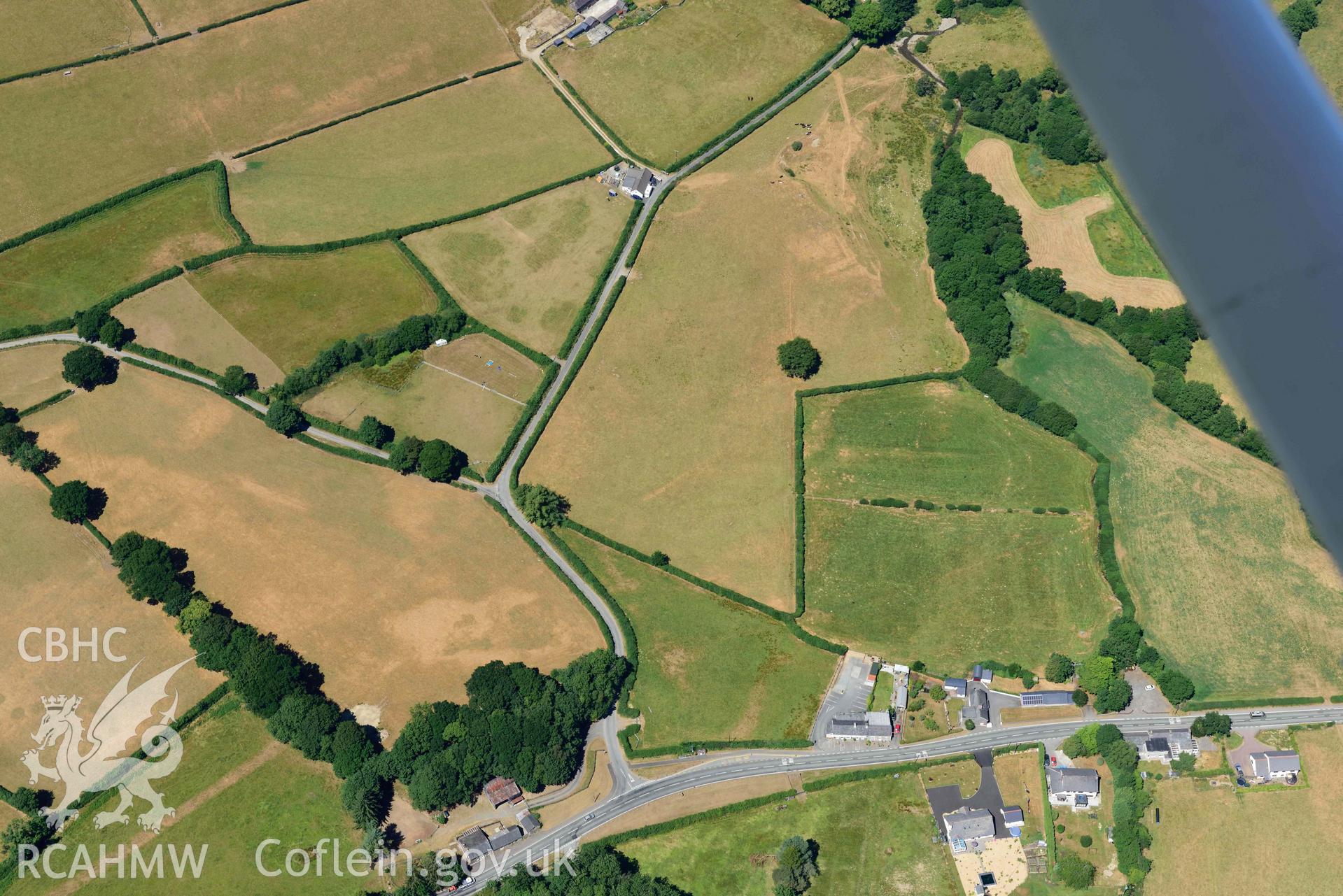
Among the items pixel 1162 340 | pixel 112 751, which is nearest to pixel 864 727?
pixel 1162 340

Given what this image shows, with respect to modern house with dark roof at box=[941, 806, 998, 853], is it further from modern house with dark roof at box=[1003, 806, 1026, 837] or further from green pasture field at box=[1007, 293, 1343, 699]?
green pasture field at box=[1007, 293, 1343, 699]

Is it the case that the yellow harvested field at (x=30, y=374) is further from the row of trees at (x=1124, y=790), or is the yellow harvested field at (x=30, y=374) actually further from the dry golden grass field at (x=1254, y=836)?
the dry golden grass field at (x=1254, y=836)

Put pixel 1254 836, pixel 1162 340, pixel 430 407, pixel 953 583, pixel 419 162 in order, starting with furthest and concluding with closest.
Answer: pixel 419 162
pixel 1162 340
pixel 430 407
pixel 953 583
pixel 1254 836

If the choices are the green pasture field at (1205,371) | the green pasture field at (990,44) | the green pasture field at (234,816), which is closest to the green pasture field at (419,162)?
the green pasture field at (990,44)

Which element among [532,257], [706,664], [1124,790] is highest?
[532,257]

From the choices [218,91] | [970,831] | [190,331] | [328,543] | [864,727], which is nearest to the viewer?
[970,831]

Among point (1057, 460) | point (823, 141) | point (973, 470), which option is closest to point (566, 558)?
point (973, 470)

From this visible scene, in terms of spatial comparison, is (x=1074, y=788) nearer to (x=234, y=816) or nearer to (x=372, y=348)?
(x=234, y=816)

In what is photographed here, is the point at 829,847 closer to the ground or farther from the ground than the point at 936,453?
closer to the ground
